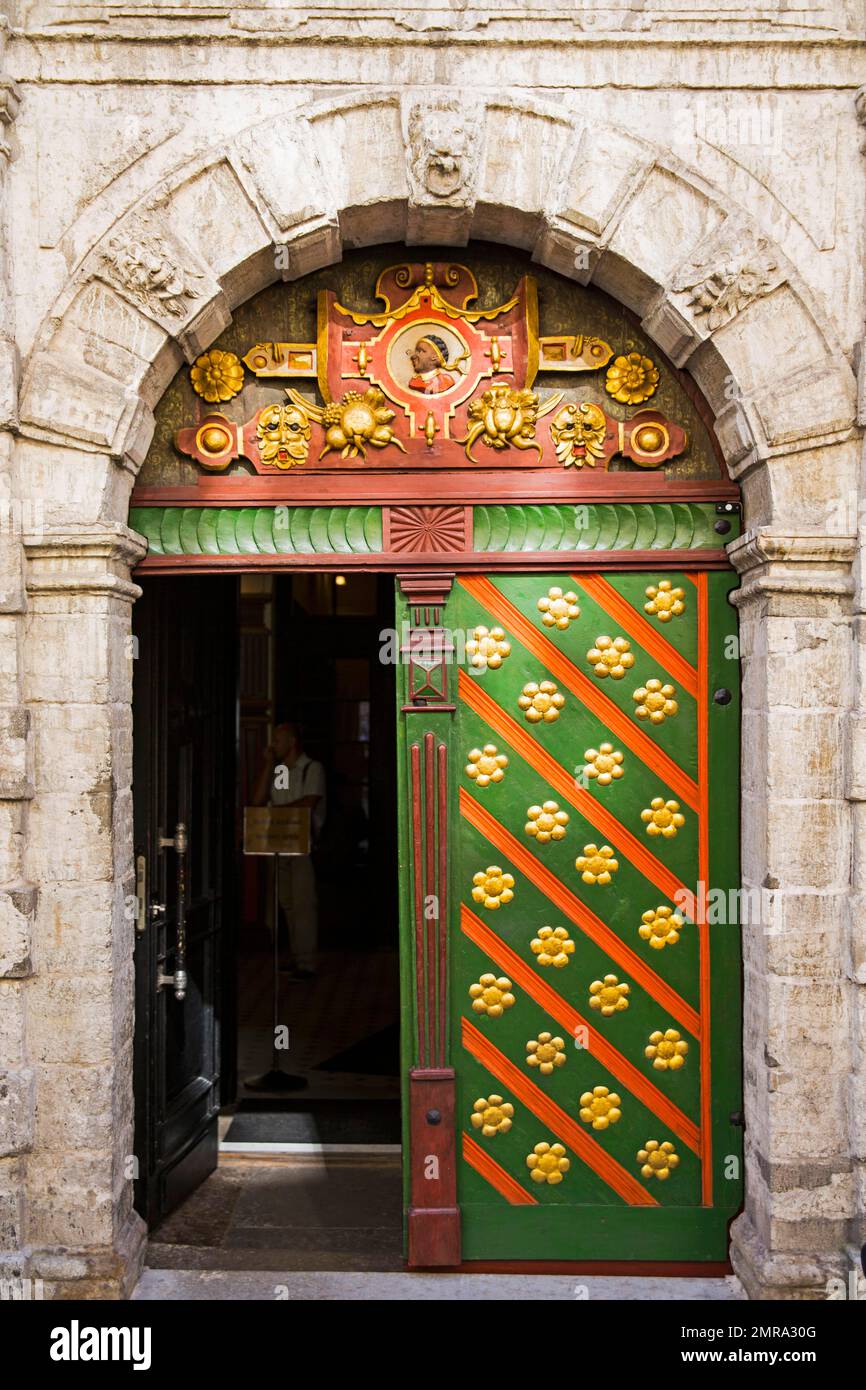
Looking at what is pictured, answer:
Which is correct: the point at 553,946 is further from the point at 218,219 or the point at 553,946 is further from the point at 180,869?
the point at 218,219

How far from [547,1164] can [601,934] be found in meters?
0.73

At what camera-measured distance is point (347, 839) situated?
8664 mm

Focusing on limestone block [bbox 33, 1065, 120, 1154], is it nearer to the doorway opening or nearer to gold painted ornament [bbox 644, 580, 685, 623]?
the doorway opening

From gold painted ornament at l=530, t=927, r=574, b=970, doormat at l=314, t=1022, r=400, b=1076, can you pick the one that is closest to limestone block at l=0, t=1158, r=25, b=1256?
gold painted ornament at l=530, t=927, r=574, b=970

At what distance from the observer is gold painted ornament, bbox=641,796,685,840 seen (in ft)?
11.9

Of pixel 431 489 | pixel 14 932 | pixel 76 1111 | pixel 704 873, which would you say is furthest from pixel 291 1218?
pixel 431 489

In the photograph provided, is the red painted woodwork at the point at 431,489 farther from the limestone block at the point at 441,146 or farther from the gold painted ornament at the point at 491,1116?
the gold painted ornament at the point at 491,1116

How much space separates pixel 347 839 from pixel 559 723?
5.22m

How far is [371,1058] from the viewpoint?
5.85 metres

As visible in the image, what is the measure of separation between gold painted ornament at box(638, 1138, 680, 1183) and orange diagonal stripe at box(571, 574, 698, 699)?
4.62 ft

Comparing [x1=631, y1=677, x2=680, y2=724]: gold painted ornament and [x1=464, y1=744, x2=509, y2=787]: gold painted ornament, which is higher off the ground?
[x1=631, y1=677, x2=680, y2=724]: gold painted ornament

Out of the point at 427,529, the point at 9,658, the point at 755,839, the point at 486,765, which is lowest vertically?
the point at 755,839

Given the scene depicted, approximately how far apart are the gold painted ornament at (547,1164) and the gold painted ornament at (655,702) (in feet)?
4.51

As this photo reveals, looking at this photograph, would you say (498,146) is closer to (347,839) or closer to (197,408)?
(197,408)
